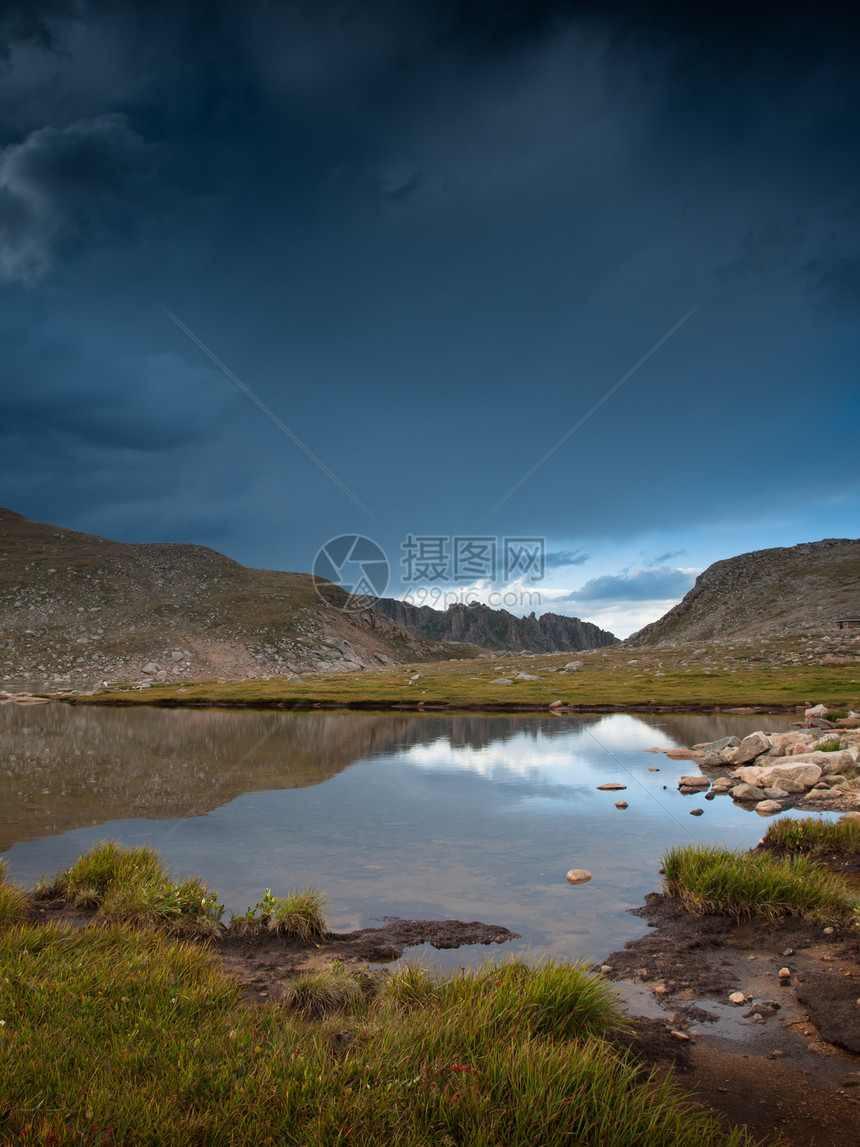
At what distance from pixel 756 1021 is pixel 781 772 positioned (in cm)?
1554

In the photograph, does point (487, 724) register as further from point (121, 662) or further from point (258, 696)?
point (121, 662)

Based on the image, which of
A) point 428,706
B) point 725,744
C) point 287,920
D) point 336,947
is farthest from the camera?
point 428,706

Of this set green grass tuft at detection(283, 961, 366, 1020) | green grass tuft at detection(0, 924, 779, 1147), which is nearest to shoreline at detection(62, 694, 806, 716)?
green grass tuft at detection(283, 961, 366, 1020)

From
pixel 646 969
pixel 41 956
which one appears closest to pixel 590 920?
pixel 646 969

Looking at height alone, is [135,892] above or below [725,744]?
below

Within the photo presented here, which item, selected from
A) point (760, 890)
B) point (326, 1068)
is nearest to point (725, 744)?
point (760, 890)

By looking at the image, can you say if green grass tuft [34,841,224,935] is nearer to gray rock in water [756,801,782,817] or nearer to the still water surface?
the still water surface

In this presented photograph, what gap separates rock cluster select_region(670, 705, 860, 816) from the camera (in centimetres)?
1850

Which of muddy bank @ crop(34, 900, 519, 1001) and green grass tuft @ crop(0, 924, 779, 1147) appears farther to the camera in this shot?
muddy bank @ crop(34, 900, 519, 1001)

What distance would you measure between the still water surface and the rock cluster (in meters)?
1.02

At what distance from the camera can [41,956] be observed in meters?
7.12

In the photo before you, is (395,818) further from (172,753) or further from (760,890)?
(172,753)

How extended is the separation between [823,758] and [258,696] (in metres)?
49.0

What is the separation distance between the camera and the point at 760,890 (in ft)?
33.1
